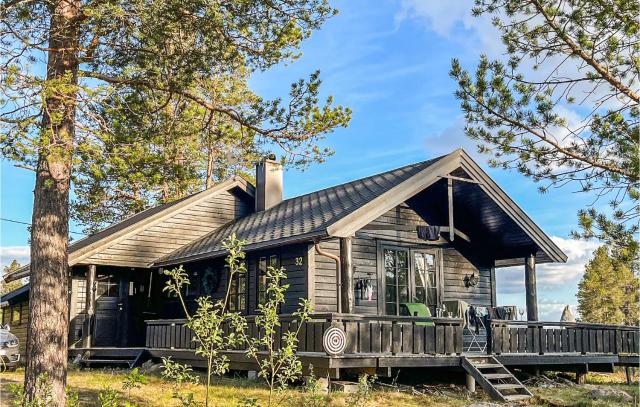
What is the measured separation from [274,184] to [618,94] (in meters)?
12.7

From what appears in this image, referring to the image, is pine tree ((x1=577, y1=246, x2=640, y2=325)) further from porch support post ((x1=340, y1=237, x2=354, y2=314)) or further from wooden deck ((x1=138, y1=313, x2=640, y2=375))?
porch support post ((x1=340, y1=237, x2=354, y2=314))

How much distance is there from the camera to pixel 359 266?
17.0 m

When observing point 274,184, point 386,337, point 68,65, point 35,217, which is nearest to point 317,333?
point 386,337

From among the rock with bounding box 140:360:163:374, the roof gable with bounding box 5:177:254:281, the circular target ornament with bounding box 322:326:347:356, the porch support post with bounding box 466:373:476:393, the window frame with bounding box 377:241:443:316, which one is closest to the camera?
the circular target ornament with bounding box 322:326:347:356

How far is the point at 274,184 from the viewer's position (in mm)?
21734

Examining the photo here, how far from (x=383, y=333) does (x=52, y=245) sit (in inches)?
246

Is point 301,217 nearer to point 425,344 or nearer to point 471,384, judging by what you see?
point 425,344

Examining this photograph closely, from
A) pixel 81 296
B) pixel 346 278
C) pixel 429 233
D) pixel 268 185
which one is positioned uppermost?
pixel 268 185

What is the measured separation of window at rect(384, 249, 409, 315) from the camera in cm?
1728

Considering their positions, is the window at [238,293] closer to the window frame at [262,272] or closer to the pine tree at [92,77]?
the window frame at [262,272]

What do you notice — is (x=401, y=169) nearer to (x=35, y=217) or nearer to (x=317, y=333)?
(x=317, y=333)

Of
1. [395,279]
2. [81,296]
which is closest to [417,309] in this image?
[395,279]

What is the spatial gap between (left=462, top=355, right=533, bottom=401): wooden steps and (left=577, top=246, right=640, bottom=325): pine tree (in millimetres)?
35547

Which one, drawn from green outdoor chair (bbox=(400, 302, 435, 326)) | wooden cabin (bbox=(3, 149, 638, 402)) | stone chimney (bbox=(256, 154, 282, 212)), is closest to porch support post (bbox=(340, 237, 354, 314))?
wooden cabin (bbox=(3, 149, 638, 402))
